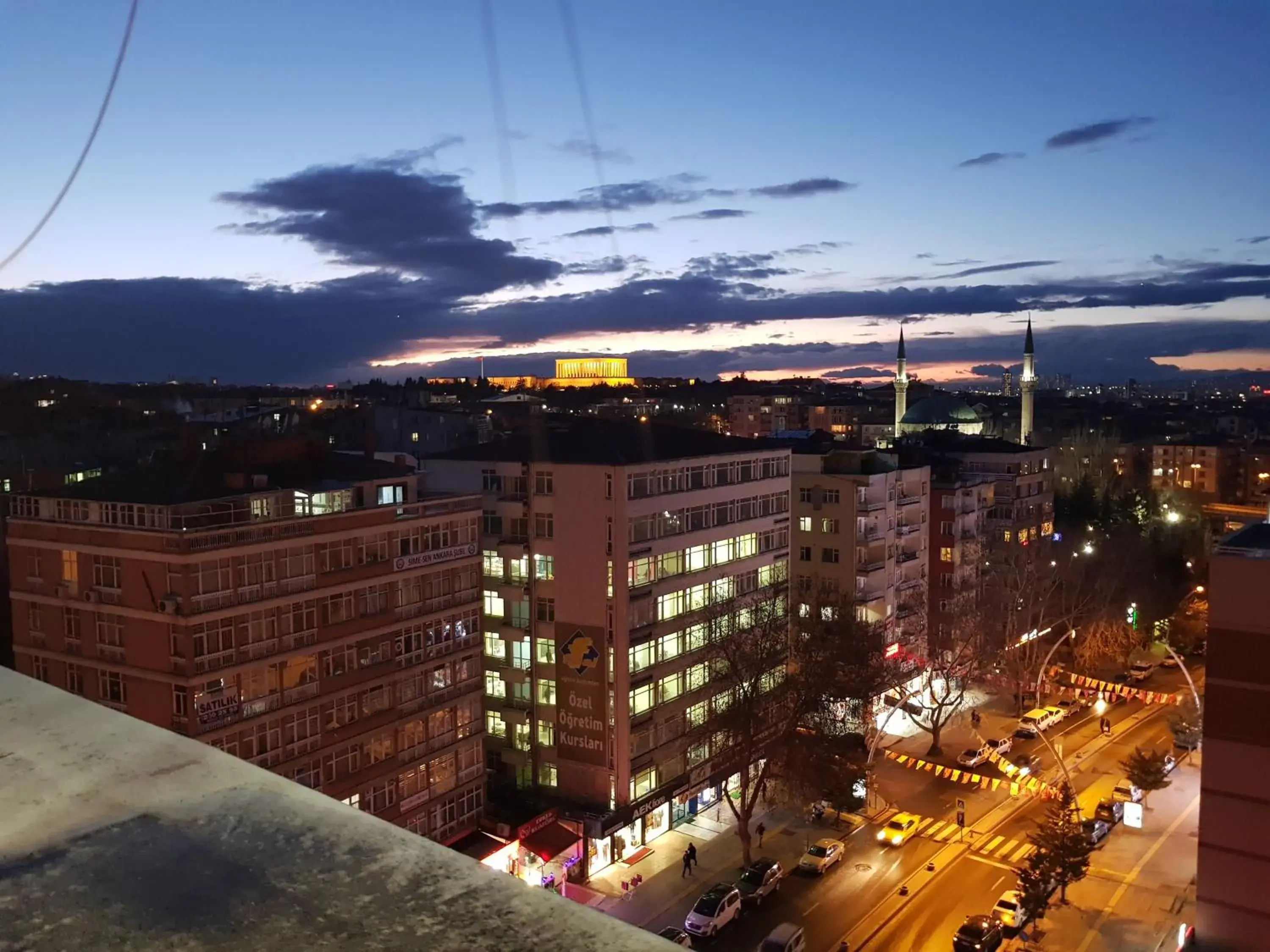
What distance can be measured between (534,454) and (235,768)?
2457cm

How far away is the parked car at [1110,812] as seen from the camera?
89.1 feet

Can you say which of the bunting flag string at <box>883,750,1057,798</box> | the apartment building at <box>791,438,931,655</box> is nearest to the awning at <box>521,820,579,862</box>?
the bunting flag string at <box>883,750,1057,798</box>

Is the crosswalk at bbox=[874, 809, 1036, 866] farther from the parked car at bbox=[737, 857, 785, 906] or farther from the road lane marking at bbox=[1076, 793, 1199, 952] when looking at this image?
the parked car at bbox=[737, 857, 785, 906]

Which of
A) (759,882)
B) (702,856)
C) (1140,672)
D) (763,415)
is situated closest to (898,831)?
(759,882)

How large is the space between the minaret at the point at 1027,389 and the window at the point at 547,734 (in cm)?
6081

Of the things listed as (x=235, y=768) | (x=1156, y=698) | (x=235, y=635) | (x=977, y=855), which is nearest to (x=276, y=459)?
(x=235, y=635)

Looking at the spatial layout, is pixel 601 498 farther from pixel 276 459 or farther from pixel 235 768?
pixel 235 768

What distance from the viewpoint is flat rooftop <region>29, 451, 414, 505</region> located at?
1934cm

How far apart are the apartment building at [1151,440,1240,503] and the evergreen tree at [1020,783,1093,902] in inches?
2854

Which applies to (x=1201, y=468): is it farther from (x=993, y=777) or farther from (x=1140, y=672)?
(x=993, y=777)

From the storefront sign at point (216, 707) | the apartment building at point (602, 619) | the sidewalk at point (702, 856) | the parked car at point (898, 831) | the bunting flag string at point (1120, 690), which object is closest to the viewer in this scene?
the storefront sign at point (216, 707)

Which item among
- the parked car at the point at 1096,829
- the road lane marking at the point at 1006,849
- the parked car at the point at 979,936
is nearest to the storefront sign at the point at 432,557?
the parked car at the point at 979,936

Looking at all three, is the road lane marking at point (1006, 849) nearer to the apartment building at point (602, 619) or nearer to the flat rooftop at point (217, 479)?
the apartment building at point (602, 619)

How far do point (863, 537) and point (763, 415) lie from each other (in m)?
89.1
